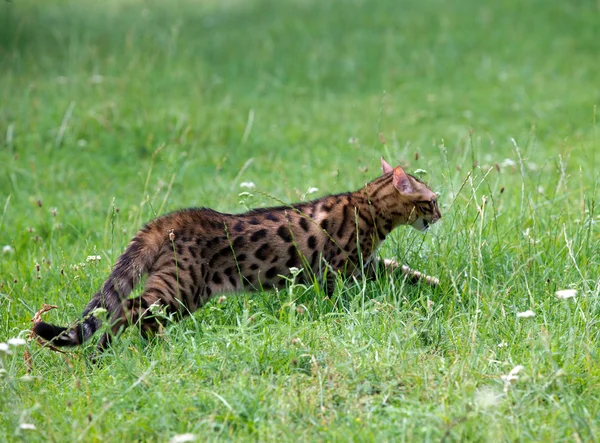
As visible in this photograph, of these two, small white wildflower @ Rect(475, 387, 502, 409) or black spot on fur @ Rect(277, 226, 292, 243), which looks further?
black spot on fur @ Rect(277, 226, 292, 243)

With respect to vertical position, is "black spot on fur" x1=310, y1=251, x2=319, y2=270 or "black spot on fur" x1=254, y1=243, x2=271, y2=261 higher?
"black spot on fur" x1=254, y1=243, x2=271, y2=261

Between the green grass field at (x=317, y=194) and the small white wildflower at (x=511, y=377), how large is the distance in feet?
0.16

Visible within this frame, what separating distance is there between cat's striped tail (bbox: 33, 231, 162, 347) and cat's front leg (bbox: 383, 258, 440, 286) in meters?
1.57

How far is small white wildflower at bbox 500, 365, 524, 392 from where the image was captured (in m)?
4.15

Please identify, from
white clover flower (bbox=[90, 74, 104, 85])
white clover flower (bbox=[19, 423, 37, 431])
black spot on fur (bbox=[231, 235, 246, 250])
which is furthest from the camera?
white clover flower (bbox=[90, 74, 104, 85])

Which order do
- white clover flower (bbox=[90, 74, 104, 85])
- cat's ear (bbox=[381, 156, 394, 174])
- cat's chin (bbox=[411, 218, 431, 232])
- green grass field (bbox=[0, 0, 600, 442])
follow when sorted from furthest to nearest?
white clover flower (bbox=[90, 74, 104, 85]), cat's ear (bbox=[381, 156, 394, 174]), cat's chin (bbox=[411, 218, 431, 232]), green grass field (bbox=[0, 0, 600, 442])

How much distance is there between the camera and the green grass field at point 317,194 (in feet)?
14.0

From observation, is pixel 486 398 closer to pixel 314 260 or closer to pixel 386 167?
pixel 314 260

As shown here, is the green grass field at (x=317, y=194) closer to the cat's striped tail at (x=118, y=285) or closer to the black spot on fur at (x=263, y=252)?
the cat's striped tail at (x=118, y=285)

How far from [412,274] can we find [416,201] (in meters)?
0.58

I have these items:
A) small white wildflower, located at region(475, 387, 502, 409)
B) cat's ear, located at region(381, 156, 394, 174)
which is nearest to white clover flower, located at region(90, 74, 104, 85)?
cat's ear, located at region(381, 156, 394, 174)

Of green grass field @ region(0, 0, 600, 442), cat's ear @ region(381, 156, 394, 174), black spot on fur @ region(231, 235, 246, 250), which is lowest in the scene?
green grass field @ region(0, 0, 600, 442)

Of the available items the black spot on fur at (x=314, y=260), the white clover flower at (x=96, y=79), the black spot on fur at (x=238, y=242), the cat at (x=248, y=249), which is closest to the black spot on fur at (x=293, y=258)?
the cat at (x=248, y=249)

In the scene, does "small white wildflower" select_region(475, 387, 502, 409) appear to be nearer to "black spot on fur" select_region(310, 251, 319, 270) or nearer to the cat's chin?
"black spot on fur" select_region(310, 251, 319, 270)
